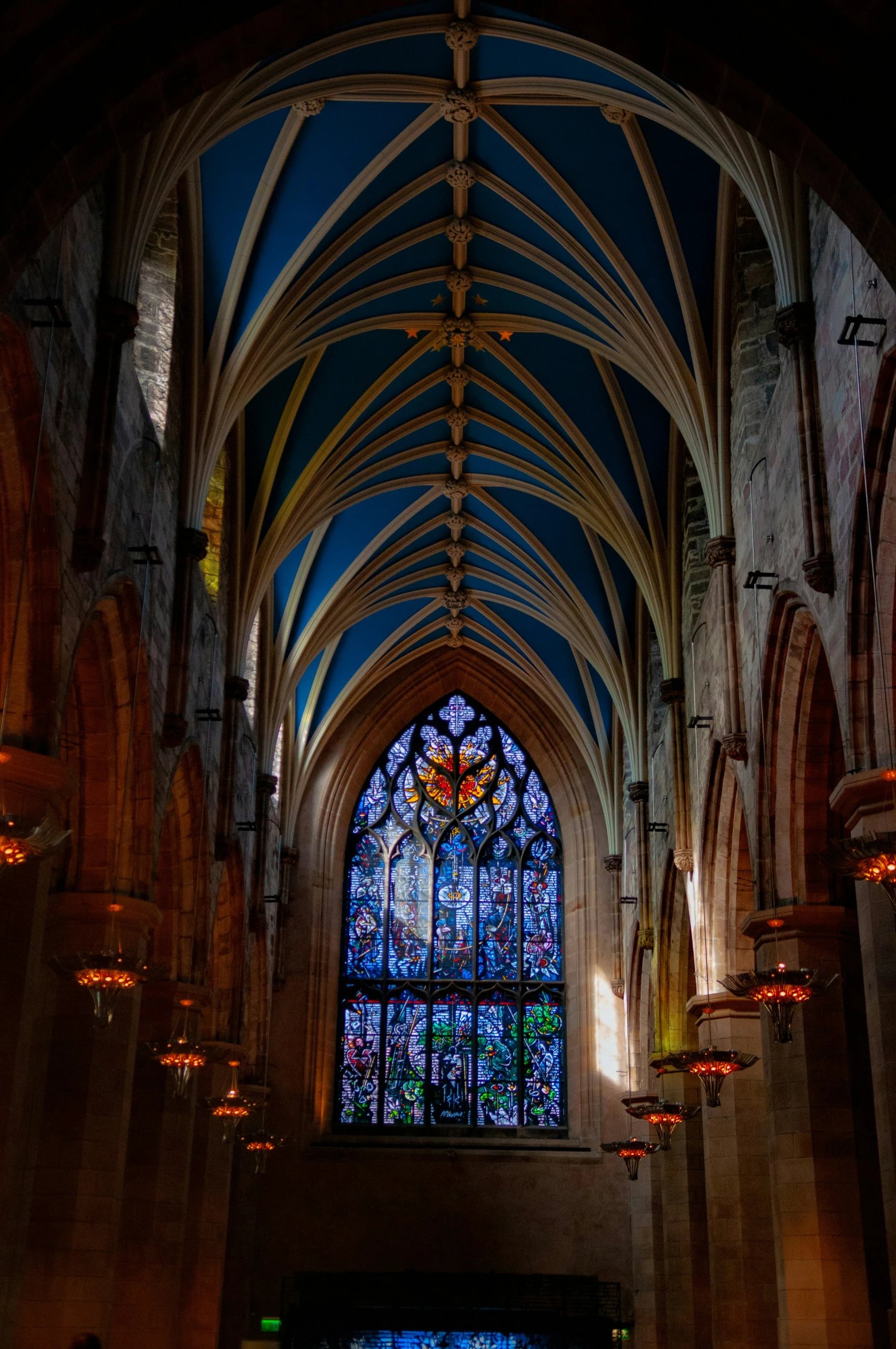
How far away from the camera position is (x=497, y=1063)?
28906 mm

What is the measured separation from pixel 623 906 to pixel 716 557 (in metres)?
12.6

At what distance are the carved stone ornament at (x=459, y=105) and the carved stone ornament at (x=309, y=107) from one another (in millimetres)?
1449

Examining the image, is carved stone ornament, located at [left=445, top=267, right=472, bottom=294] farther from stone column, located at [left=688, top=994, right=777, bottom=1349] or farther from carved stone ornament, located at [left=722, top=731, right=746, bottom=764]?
stone column, located at [left=688, top=994, right=777, bottom=1349]

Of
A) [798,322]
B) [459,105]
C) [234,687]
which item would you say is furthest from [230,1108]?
[459,105]

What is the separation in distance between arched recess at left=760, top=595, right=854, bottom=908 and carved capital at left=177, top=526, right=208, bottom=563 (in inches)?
255

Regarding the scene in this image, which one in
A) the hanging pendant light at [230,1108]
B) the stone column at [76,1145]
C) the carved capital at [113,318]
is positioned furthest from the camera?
the hanging pendant light at [230,1108]

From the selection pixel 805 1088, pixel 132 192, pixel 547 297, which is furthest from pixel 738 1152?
pixel 132 192

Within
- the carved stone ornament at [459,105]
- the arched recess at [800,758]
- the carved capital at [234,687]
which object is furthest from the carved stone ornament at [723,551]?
the carved capital at [234,687]

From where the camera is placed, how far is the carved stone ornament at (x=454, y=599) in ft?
94.4

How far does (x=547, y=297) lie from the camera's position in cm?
1902

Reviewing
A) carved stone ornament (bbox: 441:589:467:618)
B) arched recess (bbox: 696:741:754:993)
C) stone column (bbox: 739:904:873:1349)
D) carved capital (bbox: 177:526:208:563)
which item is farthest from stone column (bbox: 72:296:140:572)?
carved stone ornament (bbox: 441:589:467:618)

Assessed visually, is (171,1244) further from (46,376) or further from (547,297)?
(547,297)

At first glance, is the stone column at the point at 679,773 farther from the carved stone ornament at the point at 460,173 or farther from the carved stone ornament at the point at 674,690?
the carved stone ornament at the point at 460,173

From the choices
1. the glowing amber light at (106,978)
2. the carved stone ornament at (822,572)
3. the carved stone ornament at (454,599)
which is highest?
the carved stone ornament at (454,599)
